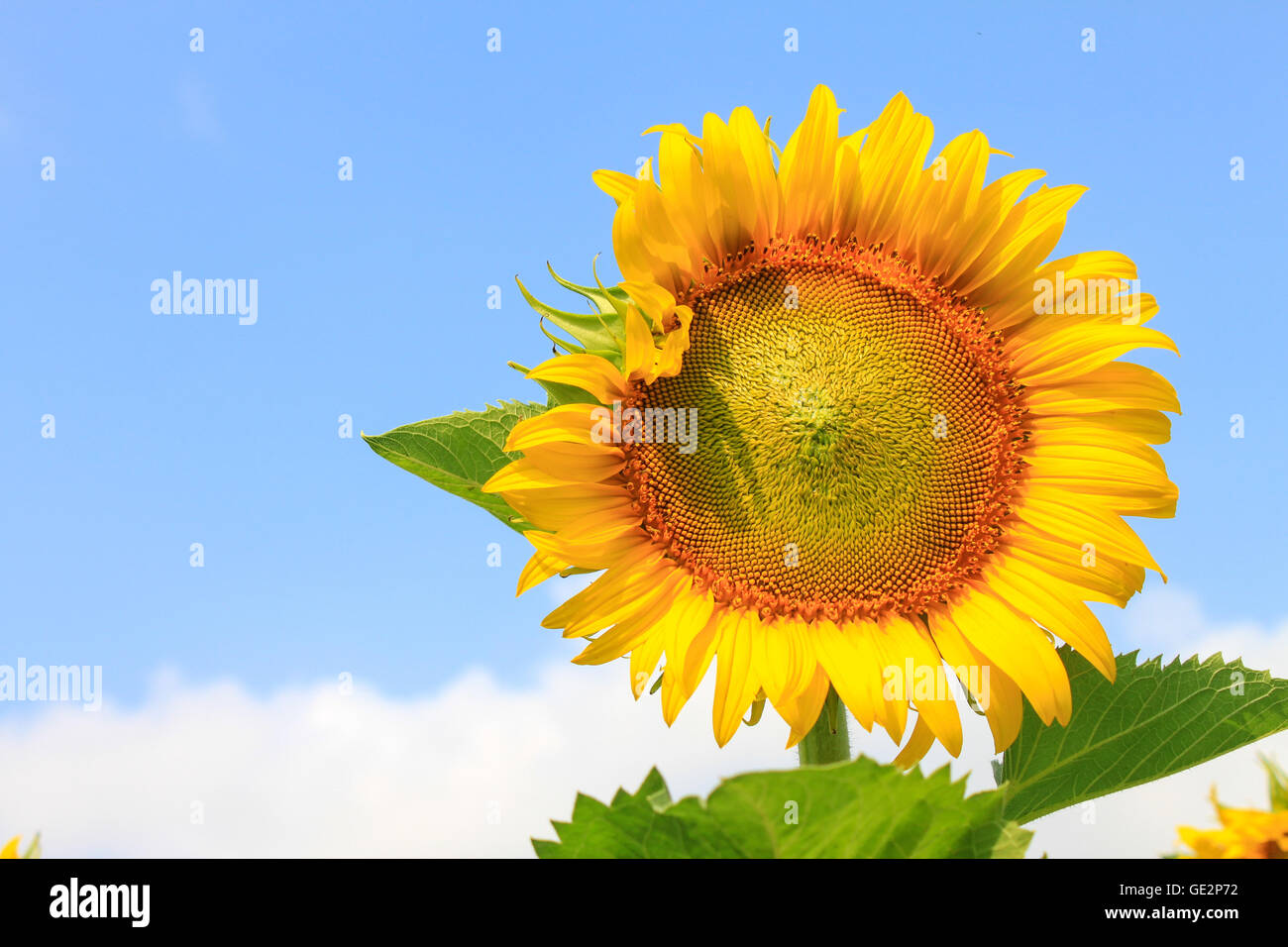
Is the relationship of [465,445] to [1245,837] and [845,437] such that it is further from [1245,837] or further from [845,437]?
[1245,837]

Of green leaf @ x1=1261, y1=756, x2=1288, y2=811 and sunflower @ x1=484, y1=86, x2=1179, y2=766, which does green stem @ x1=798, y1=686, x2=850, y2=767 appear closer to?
sunflower @ x1=484, y1=86, x2=1179, y2=766

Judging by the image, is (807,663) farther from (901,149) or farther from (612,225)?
(901,149)

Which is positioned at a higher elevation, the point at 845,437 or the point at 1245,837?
the point at 845,437

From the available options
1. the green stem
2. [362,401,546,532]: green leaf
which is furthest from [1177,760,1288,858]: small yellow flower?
[362,401,546,532]: green leaf

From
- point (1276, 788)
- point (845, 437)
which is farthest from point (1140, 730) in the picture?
point (845, 437)

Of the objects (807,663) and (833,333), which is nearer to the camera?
(807,663)
